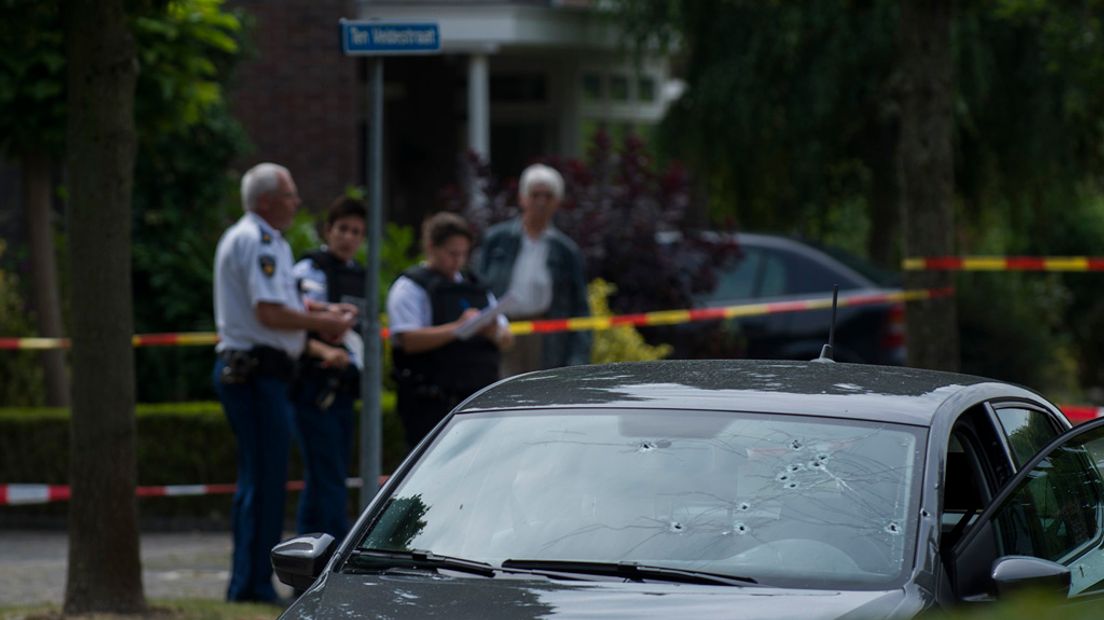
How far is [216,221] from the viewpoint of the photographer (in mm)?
16625

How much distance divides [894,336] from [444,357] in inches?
224

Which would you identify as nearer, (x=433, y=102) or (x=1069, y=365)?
(x=1069, y=365)

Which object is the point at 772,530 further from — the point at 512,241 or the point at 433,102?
the point at 433,102

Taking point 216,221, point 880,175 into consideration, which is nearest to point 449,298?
point 216,221

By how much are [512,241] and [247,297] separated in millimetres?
2019

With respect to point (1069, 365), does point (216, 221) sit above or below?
above

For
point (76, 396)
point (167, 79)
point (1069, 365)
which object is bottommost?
point (1069, 365)

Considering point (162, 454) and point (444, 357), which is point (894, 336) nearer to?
point (162, 454)

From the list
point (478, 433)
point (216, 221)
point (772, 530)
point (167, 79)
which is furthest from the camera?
point (216, 221)

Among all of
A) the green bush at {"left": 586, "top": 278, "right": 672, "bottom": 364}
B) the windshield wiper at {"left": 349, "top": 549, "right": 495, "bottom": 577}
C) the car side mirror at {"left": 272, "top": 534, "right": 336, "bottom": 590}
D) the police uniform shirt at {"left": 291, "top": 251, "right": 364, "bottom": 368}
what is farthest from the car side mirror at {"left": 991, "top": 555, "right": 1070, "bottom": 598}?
the green bush at {"left": 586, "top": 278, "right": 672, "bottom": 364}

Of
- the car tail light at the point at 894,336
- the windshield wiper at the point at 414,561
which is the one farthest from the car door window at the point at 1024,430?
the car tail light at the point at 894,336

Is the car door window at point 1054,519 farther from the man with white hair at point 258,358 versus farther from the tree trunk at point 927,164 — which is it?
the tree trunk at point 927,164

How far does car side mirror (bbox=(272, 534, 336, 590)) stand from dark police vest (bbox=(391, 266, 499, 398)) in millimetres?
4151

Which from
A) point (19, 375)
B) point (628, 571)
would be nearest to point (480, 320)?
point (628, 571)
